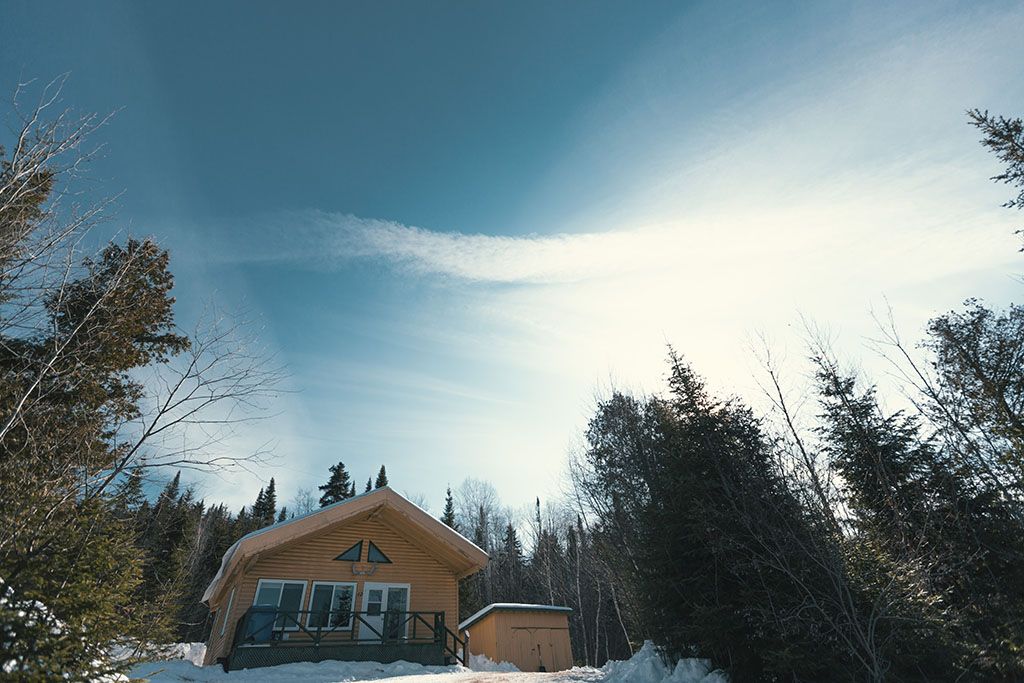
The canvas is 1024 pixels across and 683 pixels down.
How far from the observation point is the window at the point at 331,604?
13.9 metres

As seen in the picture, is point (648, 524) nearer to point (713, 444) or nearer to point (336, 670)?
point (713, 444)

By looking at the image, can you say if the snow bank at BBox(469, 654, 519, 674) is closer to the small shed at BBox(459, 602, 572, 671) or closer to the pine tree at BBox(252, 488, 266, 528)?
the small shed at BBox(459, 602, 572, 671)

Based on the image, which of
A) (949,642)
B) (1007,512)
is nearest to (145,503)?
(949,642)

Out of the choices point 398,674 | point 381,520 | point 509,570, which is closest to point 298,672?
point 398,674

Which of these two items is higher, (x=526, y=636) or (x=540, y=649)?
(x=526, y=636)

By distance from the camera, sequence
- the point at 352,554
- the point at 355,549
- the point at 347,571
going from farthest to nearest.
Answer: the point at 355,549 < the point at 352,554 < the point at 347,571

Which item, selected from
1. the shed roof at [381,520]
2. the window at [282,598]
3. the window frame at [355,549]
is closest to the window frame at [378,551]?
the window frame at [355,549]

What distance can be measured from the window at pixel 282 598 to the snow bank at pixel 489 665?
714cm

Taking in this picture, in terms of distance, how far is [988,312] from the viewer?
15.9 meters

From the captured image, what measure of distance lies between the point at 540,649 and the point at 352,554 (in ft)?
31.8

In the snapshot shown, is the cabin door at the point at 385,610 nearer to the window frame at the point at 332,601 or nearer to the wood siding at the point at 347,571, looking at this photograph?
the wood siding at the point at 347,571

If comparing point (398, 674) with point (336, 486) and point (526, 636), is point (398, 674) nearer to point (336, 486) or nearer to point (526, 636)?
point (526, 636)

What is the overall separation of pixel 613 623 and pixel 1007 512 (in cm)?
2515

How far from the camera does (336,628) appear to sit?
1323cm
